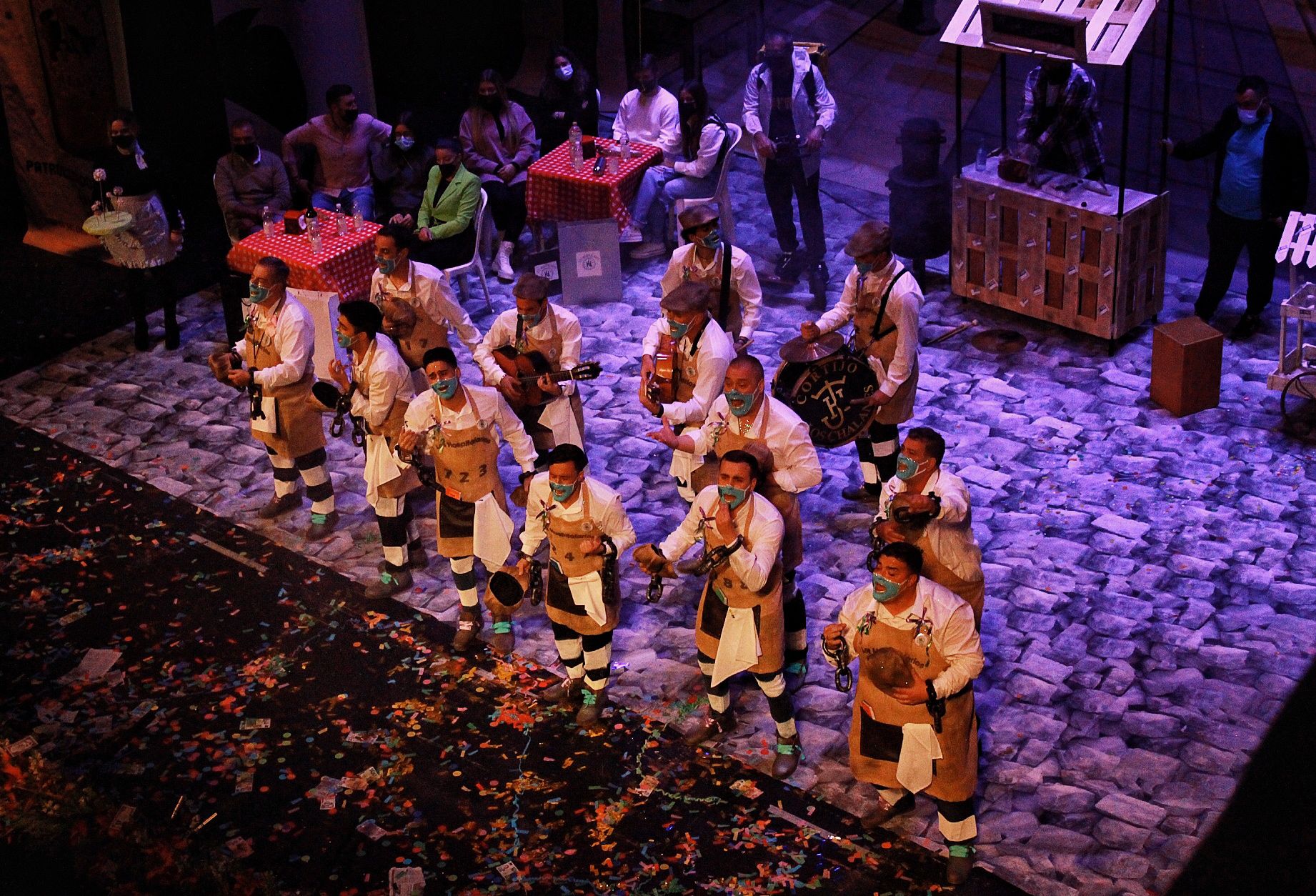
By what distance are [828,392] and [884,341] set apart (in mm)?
571

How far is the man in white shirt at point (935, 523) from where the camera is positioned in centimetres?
639

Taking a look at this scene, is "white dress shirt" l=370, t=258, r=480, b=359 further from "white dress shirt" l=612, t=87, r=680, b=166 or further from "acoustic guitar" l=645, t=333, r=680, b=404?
"white dress shirt" l=612, t=87, r=680, b=166

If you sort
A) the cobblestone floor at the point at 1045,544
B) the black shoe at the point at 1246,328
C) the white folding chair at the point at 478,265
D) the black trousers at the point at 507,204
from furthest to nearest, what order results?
the black trousers at the point at 507,204 → the white folding chair at the point at 478,265 → the black shoe at the point at 1246,328 → the cobblestone floor at the point at 1045,544

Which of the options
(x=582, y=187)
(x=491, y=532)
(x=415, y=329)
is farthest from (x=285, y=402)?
(x=582, y=187)

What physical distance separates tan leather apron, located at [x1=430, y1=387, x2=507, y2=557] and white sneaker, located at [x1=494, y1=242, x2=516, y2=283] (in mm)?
4272

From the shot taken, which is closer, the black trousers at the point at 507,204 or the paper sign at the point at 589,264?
the paper sign at the point at 589,264

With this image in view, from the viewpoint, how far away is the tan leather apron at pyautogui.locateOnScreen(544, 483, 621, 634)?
22.1 feet

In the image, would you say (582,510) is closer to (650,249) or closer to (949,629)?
(949,629)

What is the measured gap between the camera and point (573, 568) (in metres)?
6.81

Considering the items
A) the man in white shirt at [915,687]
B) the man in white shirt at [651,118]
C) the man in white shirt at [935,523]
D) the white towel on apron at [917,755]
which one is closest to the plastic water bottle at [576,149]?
the man in white shirt at [651,118]

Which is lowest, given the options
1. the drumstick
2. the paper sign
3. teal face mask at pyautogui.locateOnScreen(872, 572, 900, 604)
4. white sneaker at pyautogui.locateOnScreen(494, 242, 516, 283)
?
the drumstick

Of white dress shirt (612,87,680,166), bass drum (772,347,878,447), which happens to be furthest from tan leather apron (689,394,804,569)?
white dress shirt (612,87,680,166)

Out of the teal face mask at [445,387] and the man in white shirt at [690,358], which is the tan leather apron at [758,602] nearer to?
the man in white shirt at [690,358]

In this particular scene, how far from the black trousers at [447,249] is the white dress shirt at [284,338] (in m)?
2.42
